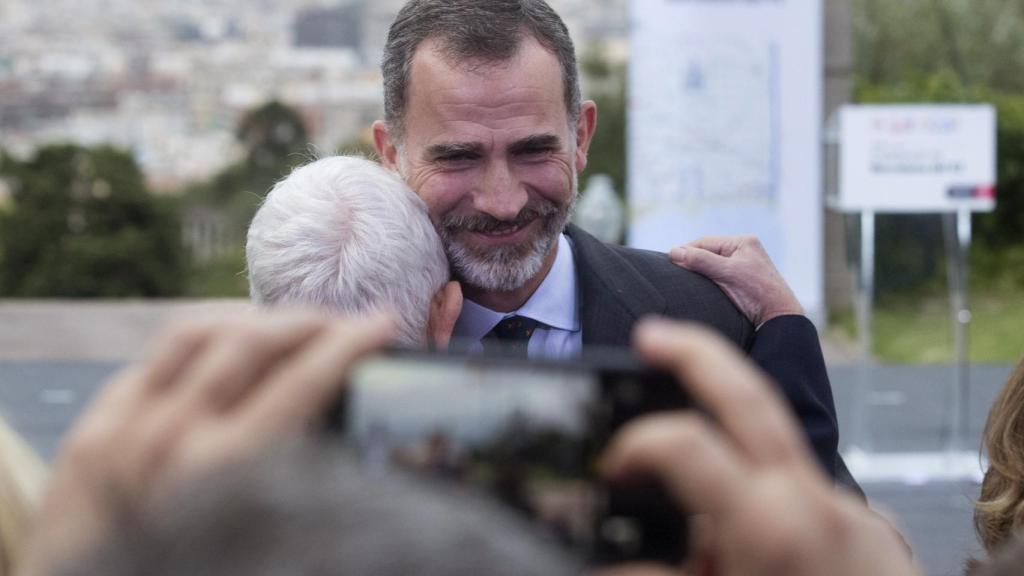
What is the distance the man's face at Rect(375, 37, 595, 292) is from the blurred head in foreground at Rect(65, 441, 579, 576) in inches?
58.6

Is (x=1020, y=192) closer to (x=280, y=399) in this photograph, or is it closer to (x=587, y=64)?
(x=587, y=64)

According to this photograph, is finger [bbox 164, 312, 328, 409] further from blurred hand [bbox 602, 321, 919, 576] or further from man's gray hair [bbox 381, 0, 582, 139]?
man's gray hair [bbox 381, 0, 582, 139]

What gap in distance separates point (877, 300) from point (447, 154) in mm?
13058

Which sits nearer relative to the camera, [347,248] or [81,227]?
[347,248]

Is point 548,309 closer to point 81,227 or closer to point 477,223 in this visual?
point 477,223

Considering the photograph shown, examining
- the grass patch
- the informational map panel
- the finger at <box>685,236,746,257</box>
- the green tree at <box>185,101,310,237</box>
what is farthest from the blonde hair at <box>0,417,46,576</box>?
the green tree at <box>185,101,310,237</box>

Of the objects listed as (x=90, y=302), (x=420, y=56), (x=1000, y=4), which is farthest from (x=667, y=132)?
(x=1000, y=4)

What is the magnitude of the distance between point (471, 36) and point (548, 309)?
1.43 ft

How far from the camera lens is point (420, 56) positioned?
2248 millimetres

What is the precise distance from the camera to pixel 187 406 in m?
0.71

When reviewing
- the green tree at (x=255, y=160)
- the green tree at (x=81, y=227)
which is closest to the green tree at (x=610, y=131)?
the green tree at (x=255, y=160)

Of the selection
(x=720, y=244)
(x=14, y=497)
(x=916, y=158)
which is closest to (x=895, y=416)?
(x=916, y=158)

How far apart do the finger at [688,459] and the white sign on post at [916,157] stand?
753 centimetres

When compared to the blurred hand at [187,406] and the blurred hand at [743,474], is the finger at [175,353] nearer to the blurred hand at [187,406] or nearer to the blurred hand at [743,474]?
the blurred hand at [187,406]
